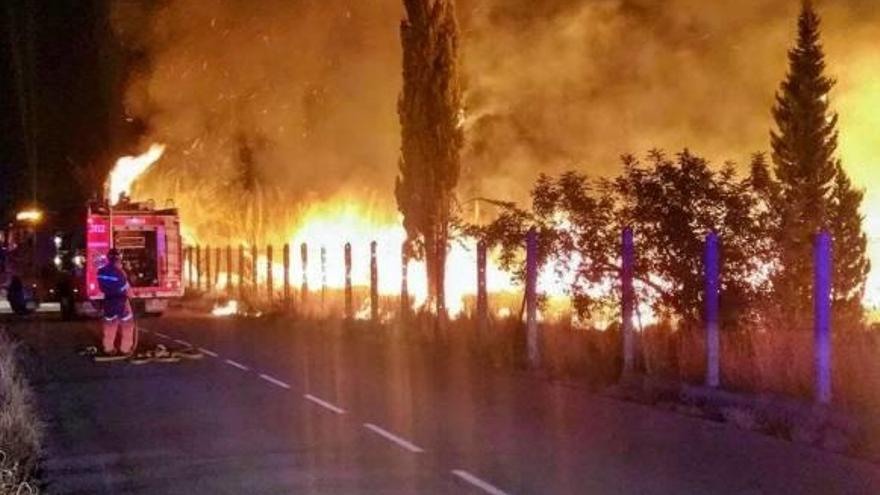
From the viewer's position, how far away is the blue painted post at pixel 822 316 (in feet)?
43.4

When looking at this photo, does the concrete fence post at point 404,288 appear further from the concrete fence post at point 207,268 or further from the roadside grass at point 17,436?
the concrete fence post at point 207,268

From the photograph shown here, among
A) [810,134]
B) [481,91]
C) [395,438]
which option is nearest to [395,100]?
[481,91]

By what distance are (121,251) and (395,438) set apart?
2430cm

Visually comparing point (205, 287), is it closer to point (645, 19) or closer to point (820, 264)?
point (645, 19)

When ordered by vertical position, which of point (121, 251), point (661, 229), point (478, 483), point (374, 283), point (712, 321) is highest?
point (121, 251)

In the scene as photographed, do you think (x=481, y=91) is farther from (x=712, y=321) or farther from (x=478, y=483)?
(x=478, y=483)

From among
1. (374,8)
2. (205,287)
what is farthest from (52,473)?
(374,8)

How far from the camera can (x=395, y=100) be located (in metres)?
54.1

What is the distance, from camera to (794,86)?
49469 mm

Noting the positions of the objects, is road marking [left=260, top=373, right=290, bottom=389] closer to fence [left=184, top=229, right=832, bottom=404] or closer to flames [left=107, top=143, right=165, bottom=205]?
fence [left=184, top=229, right=832, bottom=404]

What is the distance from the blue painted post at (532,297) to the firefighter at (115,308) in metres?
7.02

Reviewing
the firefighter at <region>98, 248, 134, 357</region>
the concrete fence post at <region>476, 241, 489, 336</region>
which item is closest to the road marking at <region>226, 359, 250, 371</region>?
the firefighter at <region>98, 248, 134, 357</region>

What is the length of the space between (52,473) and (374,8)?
46897 mm

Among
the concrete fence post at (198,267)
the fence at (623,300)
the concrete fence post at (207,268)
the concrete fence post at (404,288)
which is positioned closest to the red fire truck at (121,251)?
the fence at (623,300)
